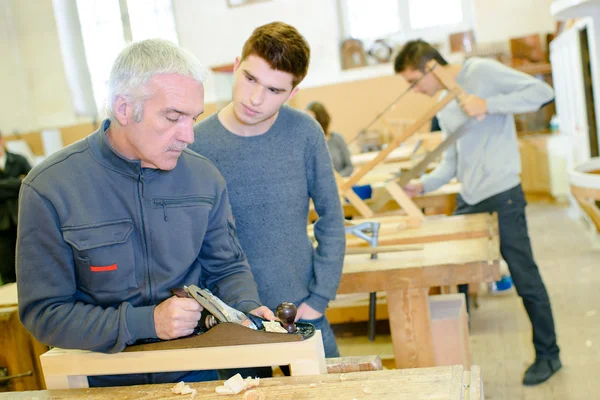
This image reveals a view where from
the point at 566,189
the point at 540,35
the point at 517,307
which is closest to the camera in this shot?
the point at 517,307

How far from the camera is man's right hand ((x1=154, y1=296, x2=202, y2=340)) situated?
1415 mm

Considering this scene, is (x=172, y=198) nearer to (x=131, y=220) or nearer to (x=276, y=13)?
(x=131, y=220)

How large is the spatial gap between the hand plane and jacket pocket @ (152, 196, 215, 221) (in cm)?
21

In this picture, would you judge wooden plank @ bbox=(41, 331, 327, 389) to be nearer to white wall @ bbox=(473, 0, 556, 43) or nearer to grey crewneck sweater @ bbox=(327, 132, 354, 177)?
grey crewneck sweater @ bbox=(327, 132, 354, 177)

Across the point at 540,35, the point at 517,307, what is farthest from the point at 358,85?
the point at 517,307

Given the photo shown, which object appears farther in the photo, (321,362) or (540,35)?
(540,35)

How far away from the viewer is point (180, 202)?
5.15ft

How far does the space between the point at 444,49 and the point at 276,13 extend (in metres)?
2.78

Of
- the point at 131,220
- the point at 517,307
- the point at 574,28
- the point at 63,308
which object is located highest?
the point at 574,28

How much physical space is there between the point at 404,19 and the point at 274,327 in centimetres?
945

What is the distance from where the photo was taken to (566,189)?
7613mm

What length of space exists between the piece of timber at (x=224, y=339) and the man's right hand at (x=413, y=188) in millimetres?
2235

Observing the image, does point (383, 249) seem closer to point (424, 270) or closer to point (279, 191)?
point (424, 270)

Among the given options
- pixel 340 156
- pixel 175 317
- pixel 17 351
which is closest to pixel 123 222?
pixel 175 317
